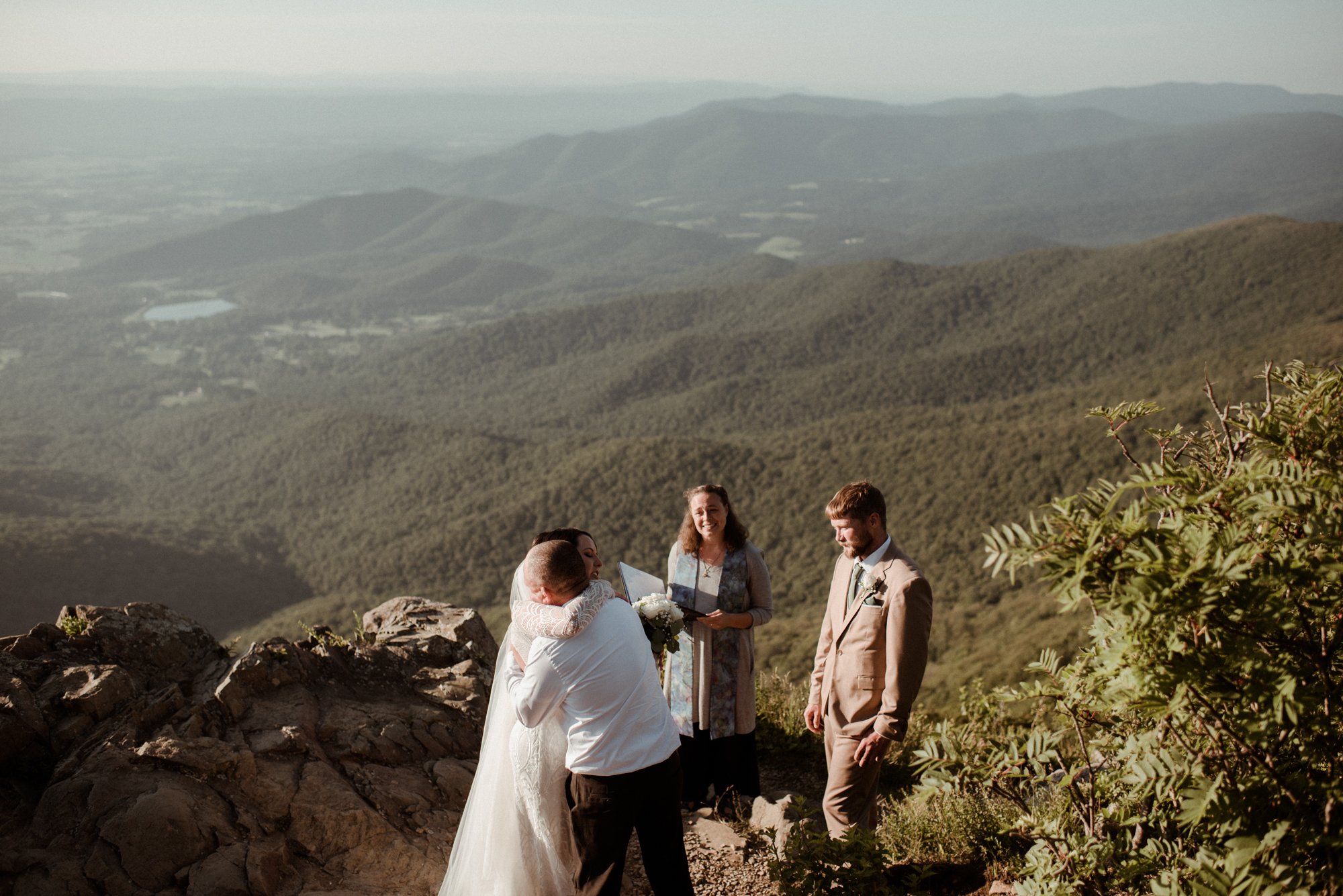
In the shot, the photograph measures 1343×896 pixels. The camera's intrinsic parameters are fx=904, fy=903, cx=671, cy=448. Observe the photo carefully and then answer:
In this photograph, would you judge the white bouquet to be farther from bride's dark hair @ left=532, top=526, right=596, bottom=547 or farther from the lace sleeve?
the lace sleeve

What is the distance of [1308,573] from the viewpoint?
184 centimetres

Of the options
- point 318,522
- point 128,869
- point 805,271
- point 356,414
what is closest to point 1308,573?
point 128,869

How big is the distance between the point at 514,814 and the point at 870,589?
5.62 ft

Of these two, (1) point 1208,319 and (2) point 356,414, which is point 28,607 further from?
(1) point 1208,319

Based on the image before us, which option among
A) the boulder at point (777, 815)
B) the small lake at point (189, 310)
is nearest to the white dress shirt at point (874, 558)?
the boulder at point (777, 815)

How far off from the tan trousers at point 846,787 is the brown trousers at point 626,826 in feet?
2.94

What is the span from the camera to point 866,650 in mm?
3875

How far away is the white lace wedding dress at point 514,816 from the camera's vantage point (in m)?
3.52

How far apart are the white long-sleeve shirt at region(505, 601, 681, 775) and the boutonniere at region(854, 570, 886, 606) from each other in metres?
1.09

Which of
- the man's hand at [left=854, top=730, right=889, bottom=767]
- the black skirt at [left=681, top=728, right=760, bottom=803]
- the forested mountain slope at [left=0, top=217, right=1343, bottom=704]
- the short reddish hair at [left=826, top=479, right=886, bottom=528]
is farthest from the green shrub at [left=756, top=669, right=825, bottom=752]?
the forested mountain slope at [left=0, top=217, right=1343, bottom=704]

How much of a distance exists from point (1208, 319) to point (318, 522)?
5451 centimetres

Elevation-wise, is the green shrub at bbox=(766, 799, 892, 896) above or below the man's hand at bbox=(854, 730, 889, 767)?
below

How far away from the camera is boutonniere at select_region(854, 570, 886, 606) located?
3820 millimetres

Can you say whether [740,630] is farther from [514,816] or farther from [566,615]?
[566,615]
